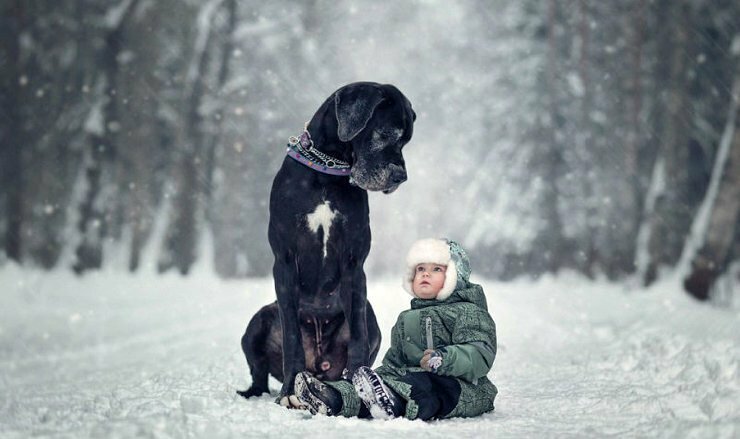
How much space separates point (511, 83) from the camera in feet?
74.5

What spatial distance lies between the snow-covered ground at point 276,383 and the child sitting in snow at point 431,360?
0.38 ft

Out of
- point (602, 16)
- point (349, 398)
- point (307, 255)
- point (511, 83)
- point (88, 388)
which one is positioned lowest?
point (88, 388)

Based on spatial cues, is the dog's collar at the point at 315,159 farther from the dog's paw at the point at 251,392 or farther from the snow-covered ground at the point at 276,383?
the dog's paw at the point at 251,392

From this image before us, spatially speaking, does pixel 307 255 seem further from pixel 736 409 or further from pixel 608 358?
pixel 608 358

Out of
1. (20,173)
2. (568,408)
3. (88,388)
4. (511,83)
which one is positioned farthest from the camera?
(511,83)

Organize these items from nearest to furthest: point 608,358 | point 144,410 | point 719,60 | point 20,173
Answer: point 144,410
point 608,358
point 719,60
point 20,173

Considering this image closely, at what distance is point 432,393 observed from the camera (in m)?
3.76

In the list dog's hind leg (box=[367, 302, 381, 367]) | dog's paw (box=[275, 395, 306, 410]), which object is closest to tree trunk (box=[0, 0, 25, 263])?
dog's hind leg (box=[367, 302, 381, 367])

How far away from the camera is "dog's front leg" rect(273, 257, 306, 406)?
4.33 metres

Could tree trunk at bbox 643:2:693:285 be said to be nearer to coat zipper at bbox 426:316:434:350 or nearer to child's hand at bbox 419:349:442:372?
coat zipper at bbox 426:316:434:350

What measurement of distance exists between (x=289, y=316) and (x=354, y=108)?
1.27m

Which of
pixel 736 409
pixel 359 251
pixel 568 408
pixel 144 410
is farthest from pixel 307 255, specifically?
pixel 736 409

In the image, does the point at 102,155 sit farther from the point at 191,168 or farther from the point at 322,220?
the point at 322,220

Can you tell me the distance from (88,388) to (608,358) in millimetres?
4494
